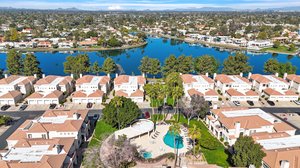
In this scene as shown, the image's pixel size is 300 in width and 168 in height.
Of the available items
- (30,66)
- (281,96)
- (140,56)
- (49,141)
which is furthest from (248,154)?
(140,56)

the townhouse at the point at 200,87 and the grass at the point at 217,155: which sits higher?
the townhouse at the point at 200,87

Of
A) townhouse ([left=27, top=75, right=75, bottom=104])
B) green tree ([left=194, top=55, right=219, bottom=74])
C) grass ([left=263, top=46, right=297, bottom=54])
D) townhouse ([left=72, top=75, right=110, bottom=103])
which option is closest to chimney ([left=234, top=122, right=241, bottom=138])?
townhouse ([left=72, top=75, right=110, bottom=103])

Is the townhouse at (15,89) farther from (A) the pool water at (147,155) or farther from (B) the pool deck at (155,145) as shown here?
(A) the pool water at (147,155)

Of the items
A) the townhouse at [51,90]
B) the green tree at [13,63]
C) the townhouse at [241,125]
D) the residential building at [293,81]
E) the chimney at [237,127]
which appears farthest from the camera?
the green tree at [13,63]

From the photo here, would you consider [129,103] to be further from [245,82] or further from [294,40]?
[294,40]

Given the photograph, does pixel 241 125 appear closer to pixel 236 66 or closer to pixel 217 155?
pixel 217 155

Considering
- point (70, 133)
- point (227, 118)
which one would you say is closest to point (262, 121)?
point (227, 118)

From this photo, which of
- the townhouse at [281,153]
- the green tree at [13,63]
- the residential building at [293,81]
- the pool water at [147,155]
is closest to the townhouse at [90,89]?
the pool water at [147,155]
